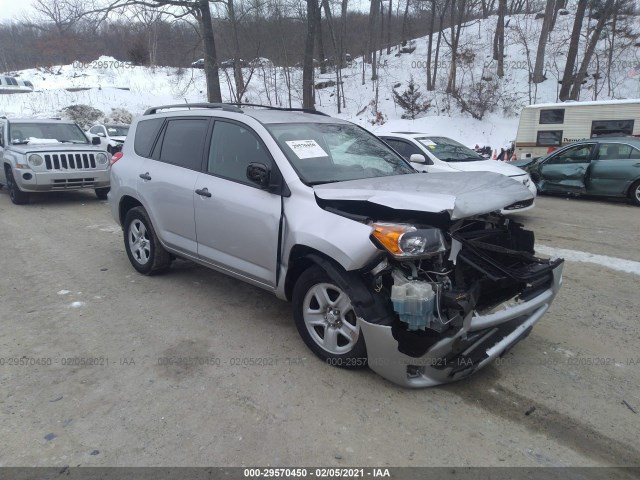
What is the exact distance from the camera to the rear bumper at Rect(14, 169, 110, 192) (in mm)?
9433

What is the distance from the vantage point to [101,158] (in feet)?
33.2

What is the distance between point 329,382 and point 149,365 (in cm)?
137

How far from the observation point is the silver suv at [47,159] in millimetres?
9469

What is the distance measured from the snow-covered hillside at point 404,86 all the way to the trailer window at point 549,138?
567 centimetres

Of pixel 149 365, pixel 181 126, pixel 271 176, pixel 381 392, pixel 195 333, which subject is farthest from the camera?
pixel 181 126

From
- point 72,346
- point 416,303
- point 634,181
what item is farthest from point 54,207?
point 634,181

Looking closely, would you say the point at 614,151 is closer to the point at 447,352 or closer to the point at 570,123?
the point at 570,123

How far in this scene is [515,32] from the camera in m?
32.1

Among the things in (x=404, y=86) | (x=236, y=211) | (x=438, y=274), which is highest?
(x=404, y=86)

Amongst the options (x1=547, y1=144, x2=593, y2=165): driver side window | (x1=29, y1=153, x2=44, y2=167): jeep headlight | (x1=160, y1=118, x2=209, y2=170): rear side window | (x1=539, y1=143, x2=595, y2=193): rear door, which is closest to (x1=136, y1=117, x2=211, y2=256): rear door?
(x1=160, y1=118, x2=209, y2=170): rear side window

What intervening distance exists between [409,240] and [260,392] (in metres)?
1.43

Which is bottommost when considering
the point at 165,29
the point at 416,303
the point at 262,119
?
the point at 416,303

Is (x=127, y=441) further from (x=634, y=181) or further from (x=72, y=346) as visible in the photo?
(x=634, y=181)

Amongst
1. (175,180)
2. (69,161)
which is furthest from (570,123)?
(69,161)
